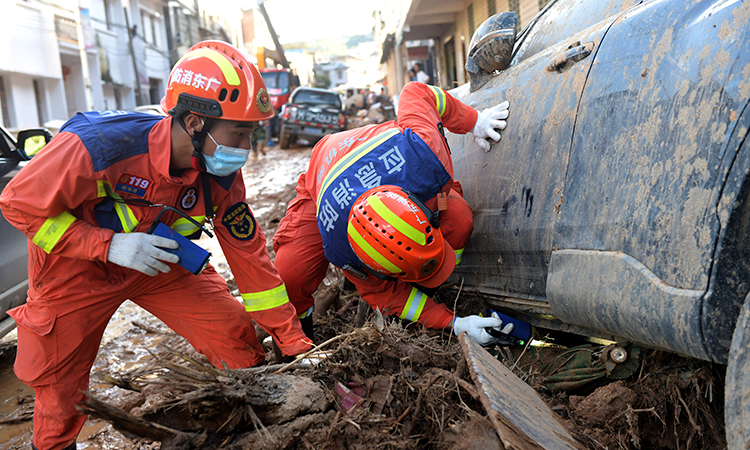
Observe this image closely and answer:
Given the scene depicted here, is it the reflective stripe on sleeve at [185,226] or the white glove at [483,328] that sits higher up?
the reflective stripe on sleeve at [185,226]

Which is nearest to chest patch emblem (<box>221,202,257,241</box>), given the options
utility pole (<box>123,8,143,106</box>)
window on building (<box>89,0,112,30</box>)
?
window on building (<box>89,0,112,30</box>)

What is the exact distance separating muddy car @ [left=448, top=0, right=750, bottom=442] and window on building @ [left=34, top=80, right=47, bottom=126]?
1881 centimetres

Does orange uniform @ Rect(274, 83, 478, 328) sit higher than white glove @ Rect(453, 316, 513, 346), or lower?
higher

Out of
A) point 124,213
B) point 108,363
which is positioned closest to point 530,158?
point 124,213

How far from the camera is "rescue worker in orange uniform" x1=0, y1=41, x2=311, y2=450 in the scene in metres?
2.17

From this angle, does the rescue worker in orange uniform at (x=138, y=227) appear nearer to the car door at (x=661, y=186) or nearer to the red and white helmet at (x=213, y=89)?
the red and white helmet at (x=213, y=89)

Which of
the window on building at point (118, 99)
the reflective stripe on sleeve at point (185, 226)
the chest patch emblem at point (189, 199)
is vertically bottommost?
the reflective stripe on sleeve at point (185, 226)

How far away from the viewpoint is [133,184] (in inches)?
93.4

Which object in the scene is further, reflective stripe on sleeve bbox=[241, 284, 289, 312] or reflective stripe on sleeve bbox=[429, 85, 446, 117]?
reflective stripe on sleeve bbox=[429, 85, 446, 117]

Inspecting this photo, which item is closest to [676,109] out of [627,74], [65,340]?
[627,74]

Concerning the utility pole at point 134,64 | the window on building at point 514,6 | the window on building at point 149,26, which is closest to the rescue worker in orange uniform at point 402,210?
the window on building at point 514,6

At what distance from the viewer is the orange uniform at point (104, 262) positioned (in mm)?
2148

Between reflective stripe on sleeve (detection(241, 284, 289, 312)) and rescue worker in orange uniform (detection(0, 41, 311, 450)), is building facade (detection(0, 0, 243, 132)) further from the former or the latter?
reflective stripe on sleeve (detection(241, 284, 289, 312))

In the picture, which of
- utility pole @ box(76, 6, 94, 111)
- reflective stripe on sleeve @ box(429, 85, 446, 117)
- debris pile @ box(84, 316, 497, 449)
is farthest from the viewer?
utility pole @ box(76, 6, 94, 111)
